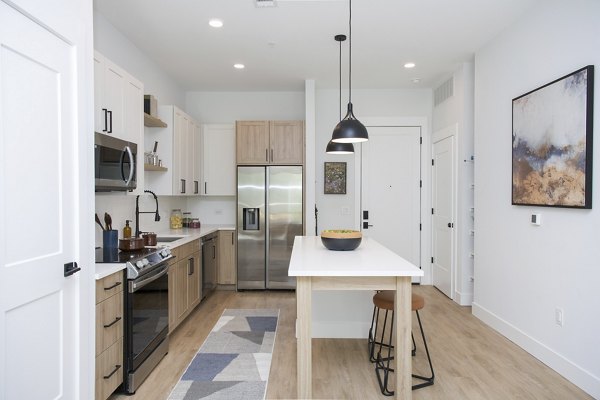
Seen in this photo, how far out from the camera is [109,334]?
7.16ft

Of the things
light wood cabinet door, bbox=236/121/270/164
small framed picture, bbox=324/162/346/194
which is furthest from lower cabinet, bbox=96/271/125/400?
small framed picture, bbox=324/162/346/194

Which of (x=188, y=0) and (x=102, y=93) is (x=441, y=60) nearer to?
(x=188, y=0)

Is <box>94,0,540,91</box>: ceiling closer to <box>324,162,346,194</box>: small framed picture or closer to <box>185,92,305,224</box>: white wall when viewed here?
<box>185,92,305,224</box>: white wall

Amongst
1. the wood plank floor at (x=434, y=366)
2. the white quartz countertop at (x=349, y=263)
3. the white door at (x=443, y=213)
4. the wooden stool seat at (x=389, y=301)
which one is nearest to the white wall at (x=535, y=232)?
the wood plank floor at (x=434, y=366)

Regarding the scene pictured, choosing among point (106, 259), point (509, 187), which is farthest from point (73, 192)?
point (509, 187)

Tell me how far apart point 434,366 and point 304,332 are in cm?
123

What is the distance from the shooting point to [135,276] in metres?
2.38

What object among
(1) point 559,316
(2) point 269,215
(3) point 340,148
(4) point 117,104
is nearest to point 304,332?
(3) point 340,148

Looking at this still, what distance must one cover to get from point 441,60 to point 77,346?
14.5ft

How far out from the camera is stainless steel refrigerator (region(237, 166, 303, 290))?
16.1ft

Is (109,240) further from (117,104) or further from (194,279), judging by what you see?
(194,279)

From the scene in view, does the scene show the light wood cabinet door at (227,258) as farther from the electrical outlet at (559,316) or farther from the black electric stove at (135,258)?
the electrical outlet at (559,316)

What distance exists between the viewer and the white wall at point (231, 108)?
5.53 m

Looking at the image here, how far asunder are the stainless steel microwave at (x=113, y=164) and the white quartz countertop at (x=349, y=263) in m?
1.38
